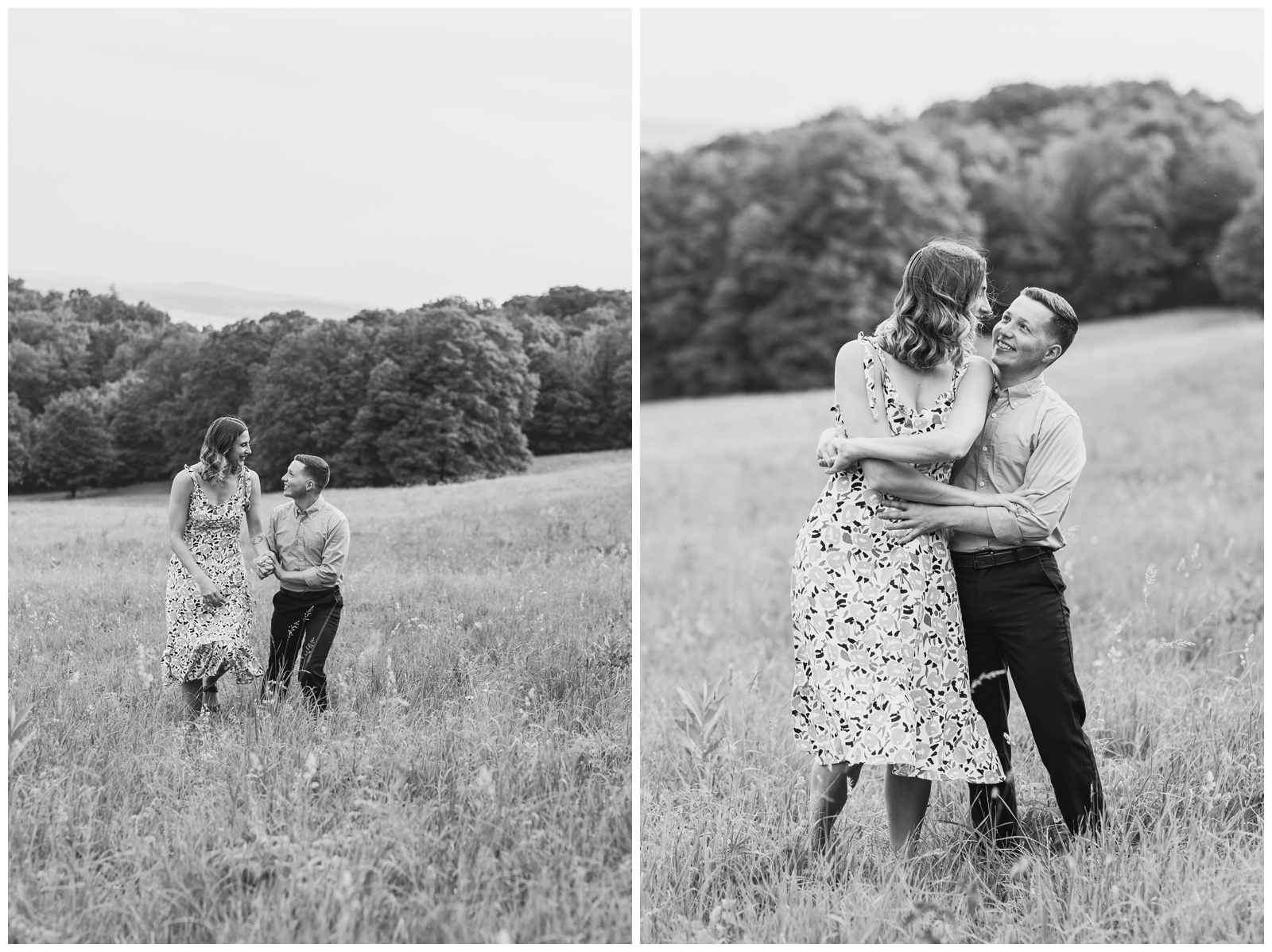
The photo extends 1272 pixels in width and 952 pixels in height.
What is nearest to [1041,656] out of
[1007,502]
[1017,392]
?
[1007,502]

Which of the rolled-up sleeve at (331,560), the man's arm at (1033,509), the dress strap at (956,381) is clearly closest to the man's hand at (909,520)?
the man's arm at (1033,509)

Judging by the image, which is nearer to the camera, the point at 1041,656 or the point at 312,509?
the point at 1041,656

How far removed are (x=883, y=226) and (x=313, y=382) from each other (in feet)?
110

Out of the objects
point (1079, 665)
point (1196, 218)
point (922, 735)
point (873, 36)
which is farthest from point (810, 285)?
point (922, 735)

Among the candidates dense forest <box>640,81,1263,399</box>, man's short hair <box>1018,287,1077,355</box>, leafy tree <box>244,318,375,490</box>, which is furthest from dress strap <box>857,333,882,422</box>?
dense forest <box>640,81,1263,399</box>

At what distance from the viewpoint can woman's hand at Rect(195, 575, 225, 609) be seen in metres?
3.83

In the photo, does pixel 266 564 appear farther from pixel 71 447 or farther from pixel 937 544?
pixel 937 544

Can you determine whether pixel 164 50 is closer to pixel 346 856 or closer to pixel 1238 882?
pixel 346 856

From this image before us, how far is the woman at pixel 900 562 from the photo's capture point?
3248mm

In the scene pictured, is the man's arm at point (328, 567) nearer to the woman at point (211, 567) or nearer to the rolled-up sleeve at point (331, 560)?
the rolled-up sleeve at point (331, 560)

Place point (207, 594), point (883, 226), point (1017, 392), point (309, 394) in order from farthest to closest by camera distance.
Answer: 1. point (883, 226)
2. point (309, 394)
3. point (207, 594)
4. point (1017, 392)

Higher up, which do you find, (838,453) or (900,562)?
(838,453)

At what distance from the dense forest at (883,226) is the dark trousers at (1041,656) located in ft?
97.1

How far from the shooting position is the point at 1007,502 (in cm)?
329
